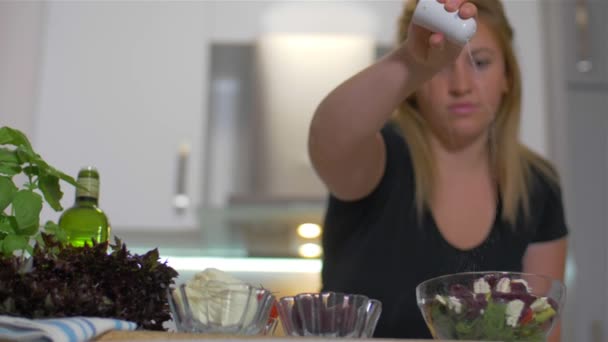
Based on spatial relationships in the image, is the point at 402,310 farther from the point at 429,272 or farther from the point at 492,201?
the point at 492,201

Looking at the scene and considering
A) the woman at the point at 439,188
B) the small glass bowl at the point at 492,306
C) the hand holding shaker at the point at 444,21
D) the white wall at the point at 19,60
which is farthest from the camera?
the white wall at the point at 19,60

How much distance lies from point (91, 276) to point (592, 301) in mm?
1669

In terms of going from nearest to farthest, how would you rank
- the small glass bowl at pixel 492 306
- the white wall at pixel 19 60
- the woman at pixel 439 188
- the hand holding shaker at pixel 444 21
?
the small glass bowl at pixel 492 306 → the hand holding shaker at pixel 444 21 → the woman at pixel 439 188 → the white wall at pixel 19 60

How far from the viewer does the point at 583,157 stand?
2.20m

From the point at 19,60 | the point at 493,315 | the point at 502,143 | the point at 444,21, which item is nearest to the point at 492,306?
the point at 493,315

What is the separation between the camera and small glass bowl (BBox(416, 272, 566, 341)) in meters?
0.70

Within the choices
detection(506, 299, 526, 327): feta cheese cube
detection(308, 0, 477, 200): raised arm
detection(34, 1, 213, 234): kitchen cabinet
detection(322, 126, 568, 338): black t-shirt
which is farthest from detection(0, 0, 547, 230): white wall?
detection(506, 299, 526, 327): feta cheese cube

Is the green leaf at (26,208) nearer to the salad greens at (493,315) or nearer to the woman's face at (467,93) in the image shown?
the salad greens at (493,315)

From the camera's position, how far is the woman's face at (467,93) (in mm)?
1230

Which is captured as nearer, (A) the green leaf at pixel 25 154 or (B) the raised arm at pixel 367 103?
(A) the green leaf at pixel 25 154

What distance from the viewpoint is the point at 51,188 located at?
2.55 feet

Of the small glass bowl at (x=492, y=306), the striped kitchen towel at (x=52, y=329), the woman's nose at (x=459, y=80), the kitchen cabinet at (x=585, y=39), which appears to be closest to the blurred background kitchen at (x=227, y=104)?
the kitchen cabinet at (x=585, y=39)

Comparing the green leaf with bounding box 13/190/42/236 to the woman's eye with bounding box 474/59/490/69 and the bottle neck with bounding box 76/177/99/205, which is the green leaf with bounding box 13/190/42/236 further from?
the woman's eye with bounding box 474/59/490/69

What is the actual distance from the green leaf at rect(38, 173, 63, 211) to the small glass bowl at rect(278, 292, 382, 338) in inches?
9.2
